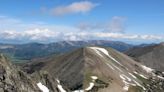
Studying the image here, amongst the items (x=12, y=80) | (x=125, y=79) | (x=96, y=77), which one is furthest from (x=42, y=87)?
(x=125, y=79)

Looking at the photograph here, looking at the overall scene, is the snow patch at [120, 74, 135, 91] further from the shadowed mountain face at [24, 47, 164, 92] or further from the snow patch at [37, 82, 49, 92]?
the snow patch at [37, 82, 49, 92]

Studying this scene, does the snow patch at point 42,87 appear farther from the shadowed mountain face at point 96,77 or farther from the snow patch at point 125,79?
the snow patch at point 125,79

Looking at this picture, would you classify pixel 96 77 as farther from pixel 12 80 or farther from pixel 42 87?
pixel 12 80

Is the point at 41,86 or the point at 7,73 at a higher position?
the point at 7,73

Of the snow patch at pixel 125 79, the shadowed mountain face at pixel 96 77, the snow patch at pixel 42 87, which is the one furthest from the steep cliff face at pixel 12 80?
the snow patch at pixel 125 79

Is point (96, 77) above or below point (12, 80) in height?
below

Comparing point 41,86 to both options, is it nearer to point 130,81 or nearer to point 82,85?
point 82,85

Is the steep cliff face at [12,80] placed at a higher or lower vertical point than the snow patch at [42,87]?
higher

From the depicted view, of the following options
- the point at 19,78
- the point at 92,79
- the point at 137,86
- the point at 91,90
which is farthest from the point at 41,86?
the point at 137,86
